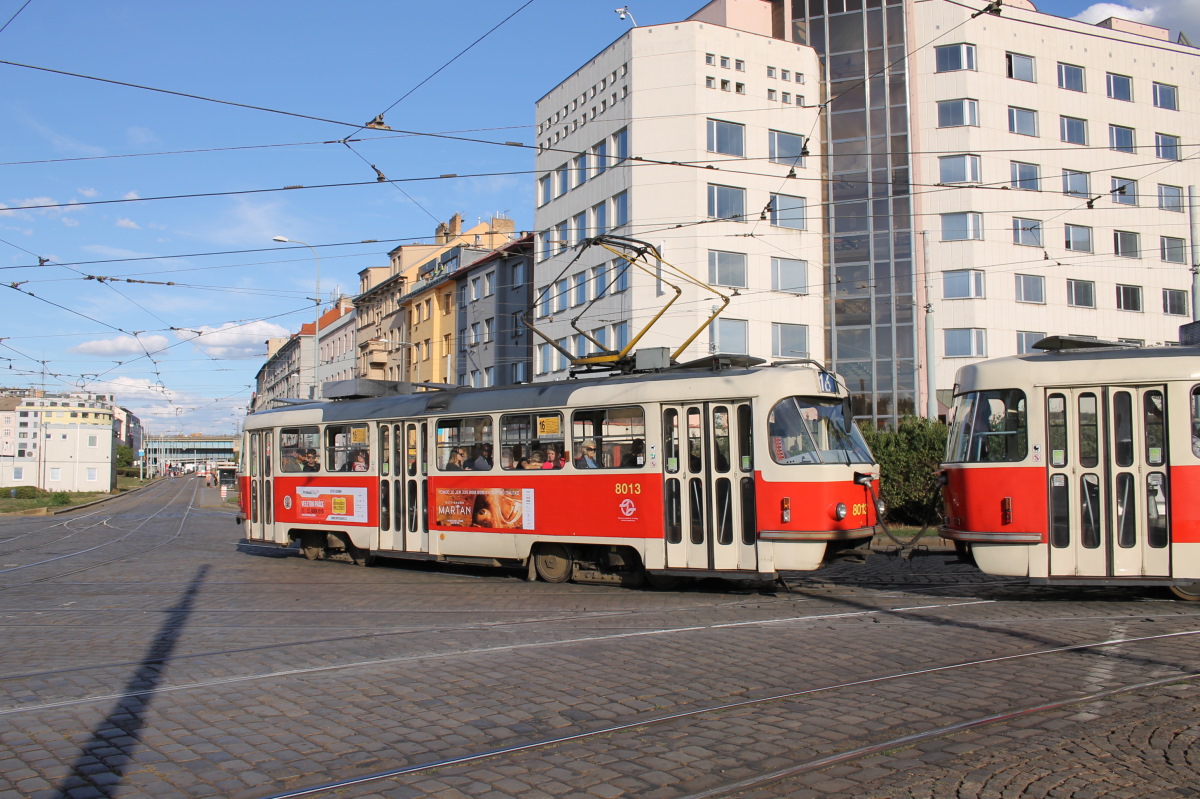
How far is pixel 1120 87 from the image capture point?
39.8 meters

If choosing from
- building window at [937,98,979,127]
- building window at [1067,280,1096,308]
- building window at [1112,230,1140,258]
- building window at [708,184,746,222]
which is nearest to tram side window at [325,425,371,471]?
building window at [708,184,746,222]

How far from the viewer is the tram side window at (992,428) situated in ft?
37.5

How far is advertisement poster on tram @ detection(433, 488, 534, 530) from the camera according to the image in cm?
1406

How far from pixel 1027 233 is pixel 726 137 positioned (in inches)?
495

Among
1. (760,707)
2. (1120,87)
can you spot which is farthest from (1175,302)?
(760,707)

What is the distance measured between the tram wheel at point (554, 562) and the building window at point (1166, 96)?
38.1m

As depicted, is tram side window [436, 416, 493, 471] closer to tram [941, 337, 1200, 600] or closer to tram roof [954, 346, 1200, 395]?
tram [941, 337, 1200, 600]

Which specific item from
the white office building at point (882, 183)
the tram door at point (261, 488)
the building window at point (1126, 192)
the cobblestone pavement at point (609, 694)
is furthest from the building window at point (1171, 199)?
the tram door at point (261, 488)

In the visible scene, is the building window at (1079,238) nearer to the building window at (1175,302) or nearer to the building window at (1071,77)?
the building window at (1175,302)

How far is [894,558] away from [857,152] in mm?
23146

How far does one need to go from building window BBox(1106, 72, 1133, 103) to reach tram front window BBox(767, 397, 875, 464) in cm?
3470

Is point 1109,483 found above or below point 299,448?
below

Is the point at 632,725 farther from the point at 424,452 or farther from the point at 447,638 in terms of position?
the point at 424,452

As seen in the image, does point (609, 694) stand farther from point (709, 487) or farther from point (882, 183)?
point (882, 183)
